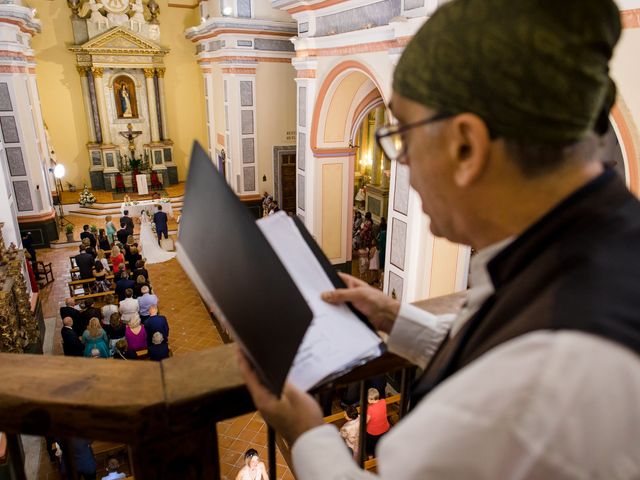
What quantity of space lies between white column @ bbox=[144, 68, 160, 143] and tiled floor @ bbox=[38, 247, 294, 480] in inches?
255

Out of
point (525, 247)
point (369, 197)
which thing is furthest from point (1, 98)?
point (525, 247)

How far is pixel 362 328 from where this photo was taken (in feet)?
3.75

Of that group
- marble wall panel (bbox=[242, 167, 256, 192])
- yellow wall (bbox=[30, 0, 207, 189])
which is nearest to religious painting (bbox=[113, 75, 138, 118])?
yellow wall (bbox=[30, 0, 207, 189])

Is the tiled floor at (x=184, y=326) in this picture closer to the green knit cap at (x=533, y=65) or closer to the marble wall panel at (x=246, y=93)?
the marble wall panel at (x=246, y=93)

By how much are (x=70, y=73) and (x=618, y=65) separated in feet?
55.1

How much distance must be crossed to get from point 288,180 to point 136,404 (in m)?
13.2

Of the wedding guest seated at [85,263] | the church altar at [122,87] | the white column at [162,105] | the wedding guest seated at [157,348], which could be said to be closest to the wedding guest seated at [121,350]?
the wedding guest seated at [157,348]

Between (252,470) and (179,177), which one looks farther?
(179,177)

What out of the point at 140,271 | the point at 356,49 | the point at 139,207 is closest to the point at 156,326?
the point at 140,271

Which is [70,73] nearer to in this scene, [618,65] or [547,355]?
[618,65]

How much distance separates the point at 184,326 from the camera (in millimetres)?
8430

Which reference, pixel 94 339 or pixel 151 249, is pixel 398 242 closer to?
pixel 94 339

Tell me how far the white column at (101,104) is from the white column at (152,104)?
56.8 inches

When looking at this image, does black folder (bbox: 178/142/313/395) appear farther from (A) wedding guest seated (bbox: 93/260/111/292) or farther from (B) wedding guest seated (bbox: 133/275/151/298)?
(A) wedding guest seated (bbox: 93/260/111/292)
